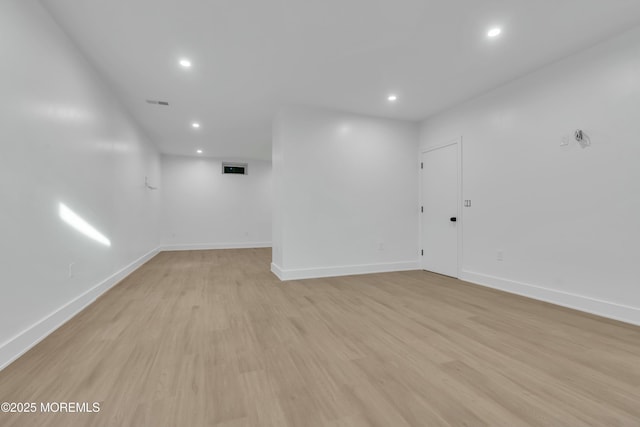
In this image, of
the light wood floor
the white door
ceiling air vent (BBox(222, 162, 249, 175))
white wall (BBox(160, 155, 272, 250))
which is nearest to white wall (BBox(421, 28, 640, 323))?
the white door

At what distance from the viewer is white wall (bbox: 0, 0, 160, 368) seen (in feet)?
5.94

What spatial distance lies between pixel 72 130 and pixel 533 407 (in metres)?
4.24

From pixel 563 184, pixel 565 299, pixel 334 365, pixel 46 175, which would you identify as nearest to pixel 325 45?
pixel 46 175

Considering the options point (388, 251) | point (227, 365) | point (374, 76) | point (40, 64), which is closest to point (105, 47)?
point (40, 64)

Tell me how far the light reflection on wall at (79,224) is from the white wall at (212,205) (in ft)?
15.1

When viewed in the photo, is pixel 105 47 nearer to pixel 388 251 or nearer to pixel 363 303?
pixel 363 303

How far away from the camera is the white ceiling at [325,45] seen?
224 cm

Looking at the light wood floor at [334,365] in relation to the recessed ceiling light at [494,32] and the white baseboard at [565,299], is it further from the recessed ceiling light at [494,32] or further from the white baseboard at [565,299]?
the recessed ceiling light at [494,32]

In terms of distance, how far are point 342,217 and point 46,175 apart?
3.55m

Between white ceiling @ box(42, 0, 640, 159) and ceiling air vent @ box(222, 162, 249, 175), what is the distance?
3.99 metres

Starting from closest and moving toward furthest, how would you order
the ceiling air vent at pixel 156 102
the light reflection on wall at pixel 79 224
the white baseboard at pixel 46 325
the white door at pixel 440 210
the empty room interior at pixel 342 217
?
the empty room interior at pixel 342 217 → the white baseboard at pixel 46 325 → the light reflection on wall at pixel 79 224 → the ceiling air vent at pixel 156 102 → the white door at pixel 440 210

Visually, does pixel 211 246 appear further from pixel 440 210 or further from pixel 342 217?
pixel 440 210

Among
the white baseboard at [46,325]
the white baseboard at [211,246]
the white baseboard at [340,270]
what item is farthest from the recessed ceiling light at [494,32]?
the white baseboard at [211,246]

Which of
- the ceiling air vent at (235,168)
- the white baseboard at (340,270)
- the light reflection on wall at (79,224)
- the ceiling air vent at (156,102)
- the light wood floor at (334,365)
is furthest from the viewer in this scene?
the ceiling air vent at (235,168)
